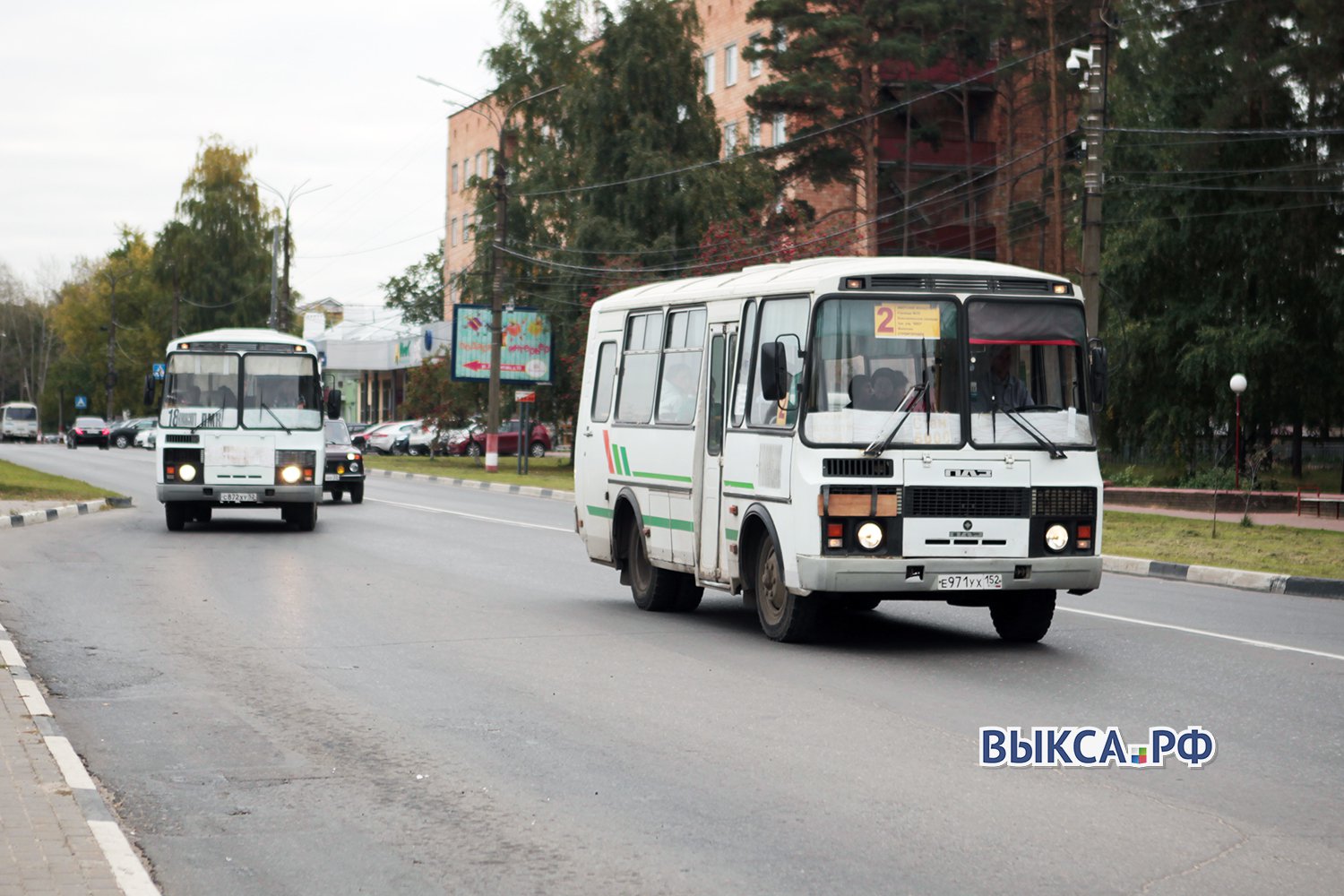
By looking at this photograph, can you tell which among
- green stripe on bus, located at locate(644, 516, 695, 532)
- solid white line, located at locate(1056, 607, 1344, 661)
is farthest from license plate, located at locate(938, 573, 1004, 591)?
green stripe on bus, located at locate(644, 516, 695, 532)

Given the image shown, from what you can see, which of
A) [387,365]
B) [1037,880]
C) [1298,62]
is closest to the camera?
[1037,880]

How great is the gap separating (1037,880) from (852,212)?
5666 cm

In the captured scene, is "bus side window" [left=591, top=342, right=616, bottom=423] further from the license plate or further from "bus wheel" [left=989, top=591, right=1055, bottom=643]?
the license plate

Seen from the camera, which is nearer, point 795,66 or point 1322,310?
point 1322,310

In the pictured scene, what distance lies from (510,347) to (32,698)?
4448 cm

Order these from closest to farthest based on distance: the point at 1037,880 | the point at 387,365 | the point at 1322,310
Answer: the point at 1037,880, the point at 1322,310, the point at 387,365

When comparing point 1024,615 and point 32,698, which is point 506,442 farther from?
point 32,698

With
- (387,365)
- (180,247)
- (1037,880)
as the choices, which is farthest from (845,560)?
(180,247)

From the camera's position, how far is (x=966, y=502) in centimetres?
1211

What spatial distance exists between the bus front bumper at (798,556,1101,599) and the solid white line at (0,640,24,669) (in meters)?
4.99

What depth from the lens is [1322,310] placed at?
42.7 meters

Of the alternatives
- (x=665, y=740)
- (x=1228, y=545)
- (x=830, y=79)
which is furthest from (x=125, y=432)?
(x=665, y=740)

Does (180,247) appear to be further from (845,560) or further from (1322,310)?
(845,560)

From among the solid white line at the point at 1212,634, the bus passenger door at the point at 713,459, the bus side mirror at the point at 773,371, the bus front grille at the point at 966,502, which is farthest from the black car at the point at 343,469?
the bus front grille at the point at 966,502
